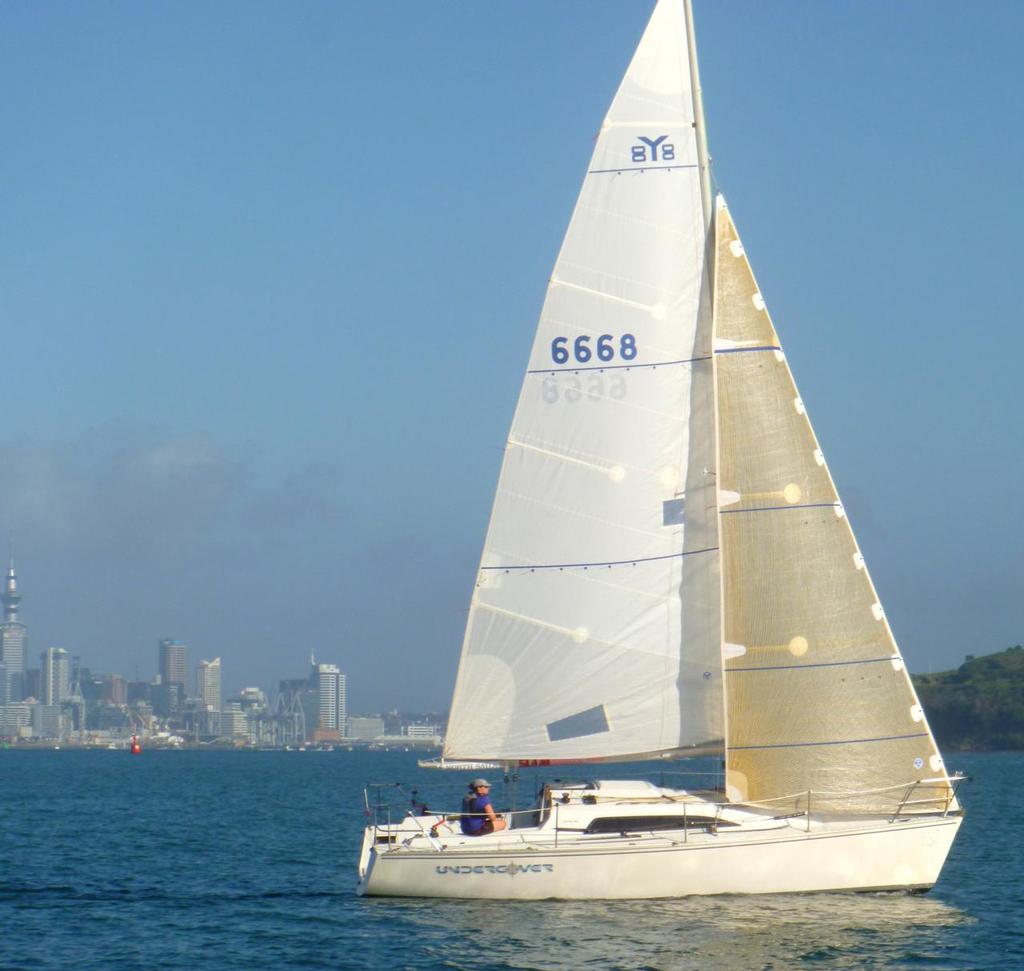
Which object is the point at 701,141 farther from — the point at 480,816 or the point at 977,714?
the point at 977,714

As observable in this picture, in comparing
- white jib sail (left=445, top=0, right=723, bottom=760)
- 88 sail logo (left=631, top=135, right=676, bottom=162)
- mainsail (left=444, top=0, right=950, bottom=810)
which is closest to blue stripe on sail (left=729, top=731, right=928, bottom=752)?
mainsail (left=444, top=0, right=950, bottom=810)

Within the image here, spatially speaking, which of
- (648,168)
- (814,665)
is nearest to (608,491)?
(814,665)

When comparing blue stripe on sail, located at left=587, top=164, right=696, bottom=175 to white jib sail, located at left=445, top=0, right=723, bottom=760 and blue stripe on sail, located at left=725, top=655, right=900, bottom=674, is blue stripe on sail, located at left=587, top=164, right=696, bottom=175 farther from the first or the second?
blue stripe on sail, located at left=725, top=655, right=900, bottom=674

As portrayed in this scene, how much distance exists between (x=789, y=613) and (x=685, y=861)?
4.12 meters

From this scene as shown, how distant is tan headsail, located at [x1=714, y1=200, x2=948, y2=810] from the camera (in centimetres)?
2536

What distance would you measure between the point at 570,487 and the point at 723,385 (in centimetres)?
286

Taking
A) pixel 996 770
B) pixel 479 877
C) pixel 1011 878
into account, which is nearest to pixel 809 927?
pixel 479 877

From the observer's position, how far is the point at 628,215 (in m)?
26.4

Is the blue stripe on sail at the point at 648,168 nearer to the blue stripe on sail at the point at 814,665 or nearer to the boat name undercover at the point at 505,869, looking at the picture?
the blue stripe on sail at the point at 814,665

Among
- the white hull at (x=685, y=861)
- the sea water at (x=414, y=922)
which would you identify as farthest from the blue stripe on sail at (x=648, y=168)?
the sea water at (x=414, y=922)

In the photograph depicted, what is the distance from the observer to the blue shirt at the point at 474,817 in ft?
83.0

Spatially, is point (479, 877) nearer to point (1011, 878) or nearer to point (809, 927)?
point (809, 927)

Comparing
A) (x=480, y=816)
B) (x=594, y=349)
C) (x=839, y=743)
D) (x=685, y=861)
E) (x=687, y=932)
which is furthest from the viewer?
(x=594, y=349)

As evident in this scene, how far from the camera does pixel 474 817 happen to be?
25328 millimetres
